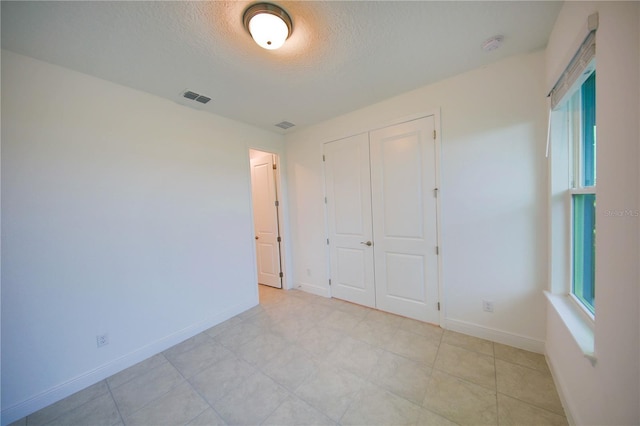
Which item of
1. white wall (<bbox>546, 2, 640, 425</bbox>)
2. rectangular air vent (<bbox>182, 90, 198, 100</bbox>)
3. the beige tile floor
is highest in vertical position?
rectangular air vent (<bbox>182, 90, 198, 100</bbox>)

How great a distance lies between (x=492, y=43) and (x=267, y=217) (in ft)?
10.7

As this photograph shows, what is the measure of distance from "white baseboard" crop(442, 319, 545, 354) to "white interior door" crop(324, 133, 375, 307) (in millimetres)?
908

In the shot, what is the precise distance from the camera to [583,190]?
4.65ft

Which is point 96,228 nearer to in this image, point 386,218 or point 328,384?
point 328,384

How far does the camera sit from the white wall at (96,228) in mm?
1516

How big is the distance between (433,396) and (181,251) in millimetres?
2567

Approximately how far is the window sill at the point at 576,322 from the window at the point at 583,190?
0.07m

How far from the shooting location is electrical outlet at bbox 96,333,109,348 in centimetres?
182

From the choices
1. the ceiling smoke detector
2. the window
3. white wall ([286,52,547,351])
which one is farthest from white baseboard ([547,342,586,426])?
the ceiling smoke detector

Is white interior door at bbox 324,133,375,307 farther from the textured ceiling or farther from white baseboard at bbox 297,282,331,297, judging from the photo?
the textured ceiling

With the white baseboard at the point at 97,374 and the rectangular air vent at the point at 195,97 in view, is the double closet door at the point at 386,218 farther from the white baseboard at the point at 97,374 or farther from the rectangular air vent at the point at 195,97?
the white baseboard at the point at 97,374

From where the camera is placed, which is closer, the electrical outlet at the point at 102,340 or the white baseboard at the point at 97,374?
the white baseboard at the point at 97,374

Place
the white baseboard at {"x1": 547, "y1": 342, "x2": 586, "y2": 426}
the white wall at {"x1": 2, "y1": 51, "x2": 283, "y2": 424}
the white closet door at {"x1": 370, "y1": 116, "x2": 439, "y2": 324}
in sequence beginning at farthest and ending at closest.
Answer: the white closet door at {"x1": 370, "y1": 116, "x2": 439, "y2": 324} → the white wall at {"x1": 2, "y1": 51, "x2": 283, "y2": 424} → the white baseboard at {"x1": 547, "y1": 342, "x2": 586, "y2": 426}

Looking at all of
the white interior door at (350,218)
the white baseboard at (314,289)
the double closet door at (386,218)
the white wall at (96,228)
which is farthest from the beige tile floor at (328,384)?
the white baseboard at (314,289)
